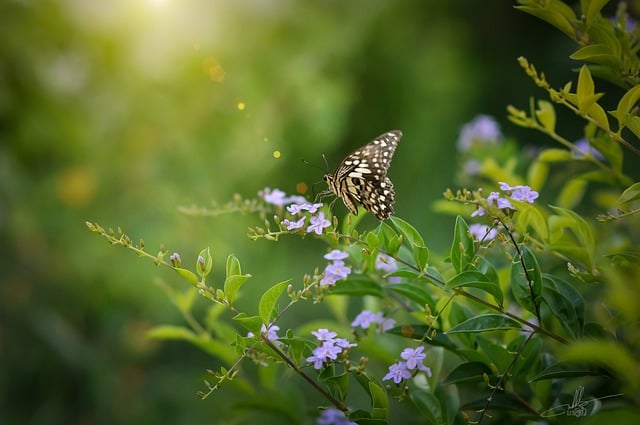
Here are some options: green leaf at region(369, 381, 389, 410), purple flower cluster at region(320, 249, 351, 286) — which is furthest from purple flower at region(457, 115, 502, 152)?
green leaf at region(369, 381, 389, 410)

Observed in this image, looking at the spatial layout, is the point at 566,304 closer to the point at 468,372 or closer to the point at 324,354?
the point at 468,372

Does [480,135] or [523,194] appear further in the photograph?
[480,135]

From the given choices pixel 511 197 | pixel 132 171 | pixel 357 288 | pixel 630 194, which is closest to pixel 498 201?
pixel 511 197

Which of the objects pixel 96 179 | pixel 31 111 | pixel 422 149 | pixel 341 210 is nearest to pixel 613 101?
pixel 422 149

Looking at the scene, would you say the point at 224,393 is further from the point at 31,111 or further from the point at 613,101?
the point at 613,101

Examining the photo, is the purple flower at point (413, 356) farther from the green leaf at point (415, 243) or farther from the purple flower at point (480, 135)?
the purple flower at point (480, 135)

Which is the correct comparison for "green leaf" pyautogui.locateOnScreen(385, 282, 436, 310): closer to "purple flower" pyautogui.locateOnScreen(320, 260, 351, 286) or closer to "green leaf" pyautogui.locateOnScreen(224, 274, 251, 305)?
"purple flower" pyautogui.locateOnScreen(320, 260, 351, 286)
